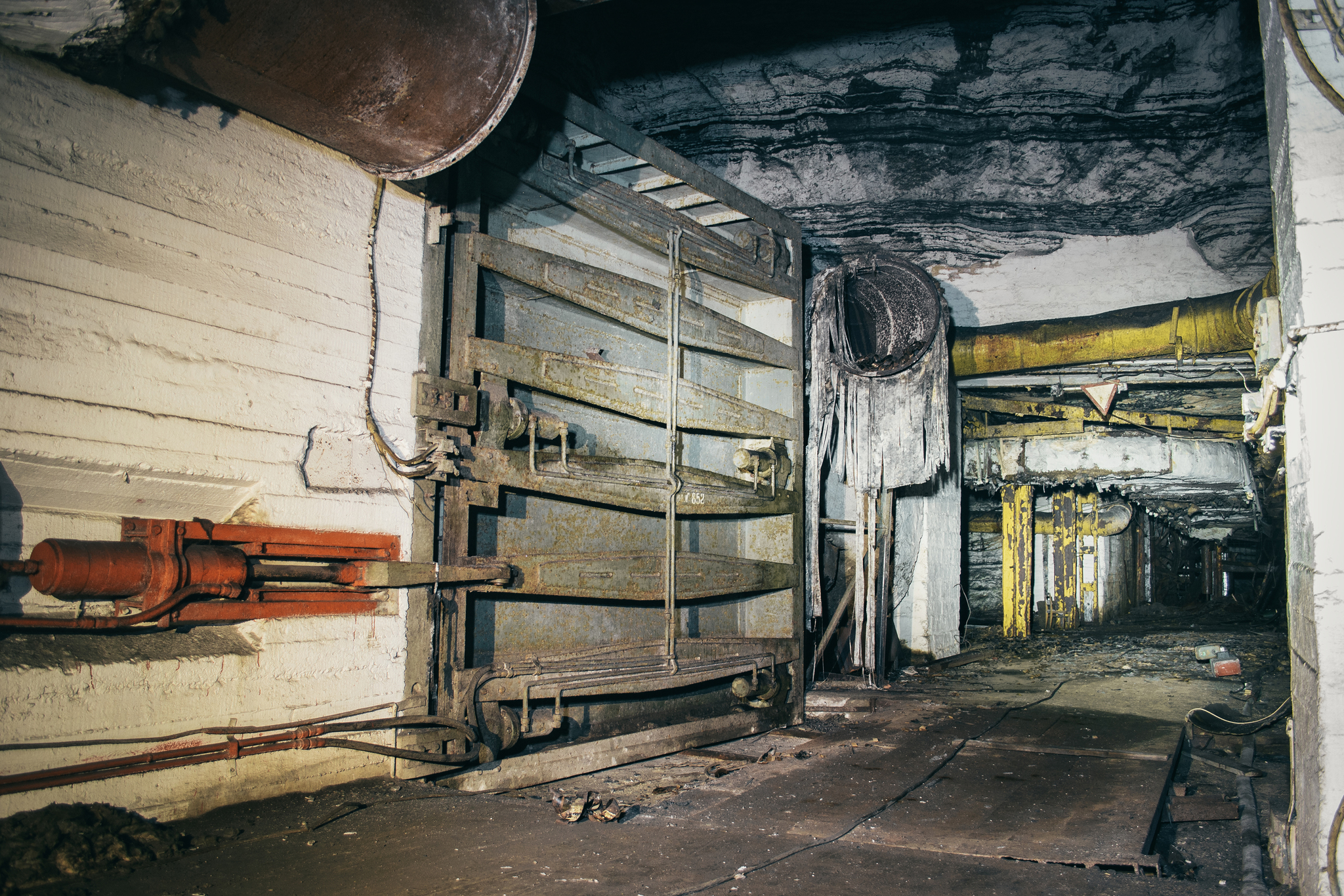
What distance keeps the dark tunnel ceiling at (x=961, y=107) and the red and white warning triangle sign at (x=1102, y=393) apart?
143 cm

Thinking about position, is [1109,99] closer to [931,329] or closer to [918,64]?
[918,64]

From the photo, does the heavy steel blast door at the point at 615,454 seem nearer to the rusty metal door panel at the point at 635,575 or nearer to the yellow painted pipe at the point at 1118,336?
the rusty metal door panel at the point at 635,575

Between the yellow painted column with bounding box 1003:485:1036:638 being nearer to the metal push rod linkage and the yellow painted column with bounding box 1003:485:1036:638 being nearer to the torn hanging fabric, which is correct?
the torn hanging fabric

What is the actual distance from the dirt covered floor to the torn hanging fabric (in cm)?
171

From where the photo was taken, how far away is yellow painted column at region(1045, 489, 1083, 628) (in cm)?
1232

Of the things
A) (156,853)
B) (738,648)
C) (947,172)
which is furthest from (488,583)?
(947,172)

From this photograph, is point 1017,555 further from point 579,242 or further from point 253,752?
point 253,752

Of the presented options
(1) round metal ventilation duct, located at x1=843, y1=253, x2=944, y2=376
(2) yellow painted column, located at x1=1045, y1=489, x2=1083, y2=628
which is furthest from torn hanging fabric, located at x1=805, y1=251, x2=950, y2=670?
(2) yellow painted column, located at x1=1045, y1=489, x2=1083, y2=628

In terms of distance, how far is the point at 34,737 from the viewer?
2.38 metres

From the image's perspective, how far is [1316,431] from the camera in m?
2.45

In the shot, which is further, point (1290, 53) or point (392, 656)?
point (392, 656)

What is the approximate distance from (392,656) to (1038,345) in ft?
19.8

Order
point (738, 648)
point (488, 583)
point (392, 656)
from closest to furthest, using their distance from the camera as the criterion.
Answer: point (392, 656)
point (488, 583)
point (738, 648)

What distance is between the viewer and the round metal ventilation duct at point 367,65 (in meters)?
2.60
